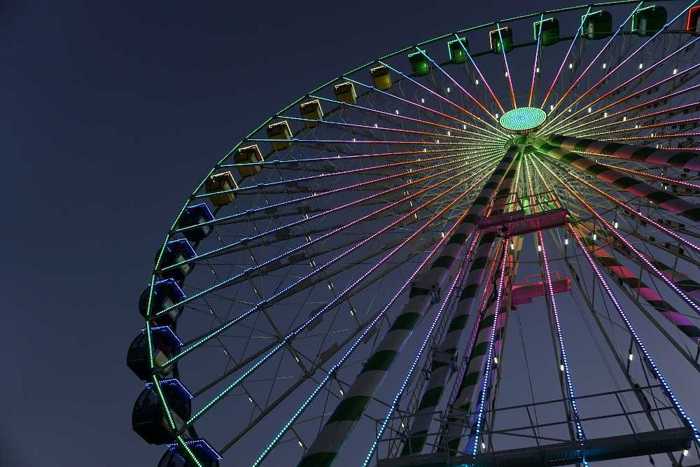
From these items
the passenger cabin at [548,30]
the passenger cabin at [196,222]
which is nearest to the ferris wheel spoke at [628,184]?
the passenger cabin at [548,30]

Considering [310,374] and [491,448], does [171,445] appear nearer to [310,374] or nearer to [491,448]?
[310,374]

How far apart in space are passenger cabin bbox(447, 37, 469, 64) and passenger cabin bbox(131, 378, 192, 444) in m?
12.3

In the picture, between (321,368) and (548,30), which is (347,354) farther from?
(548,30)

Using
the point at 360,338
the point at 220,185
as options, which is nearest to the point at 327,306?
the point at 360,338

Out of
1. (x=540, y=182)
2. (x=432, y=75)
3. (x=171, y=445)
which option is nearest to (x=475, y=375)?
(x=540, y=182)

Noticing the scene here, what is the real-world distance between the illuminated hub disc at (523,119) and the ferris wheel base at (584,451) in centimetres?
1025

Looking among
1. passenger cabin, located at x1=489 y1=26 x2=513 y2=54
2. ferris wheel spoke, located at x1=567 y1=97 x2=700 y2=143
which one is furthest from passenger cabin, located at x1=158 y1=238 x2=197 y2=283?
passenger cabin, located at x1=489 y1=26 x2=513 y2=54

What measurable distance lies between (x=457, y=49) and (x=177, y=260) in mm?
10161

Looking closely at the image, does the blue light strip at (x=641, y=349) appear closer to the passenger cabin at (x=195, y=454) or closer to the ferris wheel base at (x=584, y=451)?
the ferris wheel base at (x=584, y=451)

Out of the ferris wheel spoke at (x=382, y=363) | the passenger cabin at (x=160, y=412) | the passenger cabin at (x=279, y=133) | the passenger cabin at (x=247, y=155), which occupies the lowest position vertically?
the passenger cabin at (x=160, y=412)

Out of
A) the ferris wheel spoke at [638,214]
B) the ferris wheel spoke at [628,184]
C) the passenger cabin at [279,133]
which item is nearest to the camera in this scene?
the ferris wheel spoke at [638,214]

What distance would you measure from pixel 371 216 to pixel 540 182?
4.17 m

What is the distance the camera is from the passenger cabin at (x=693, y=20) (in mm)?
17469

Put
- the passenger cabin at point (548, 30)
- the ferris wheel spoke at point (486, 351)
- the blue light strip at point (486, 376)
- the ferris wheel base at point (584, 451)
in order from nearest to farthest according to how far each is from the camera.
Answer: the ferris wheel base at point (584, 451), the blue light strip at point (486, 376), the ferris wheel spoke at point (486, 351), the passenger cabin at point (548, 30)
